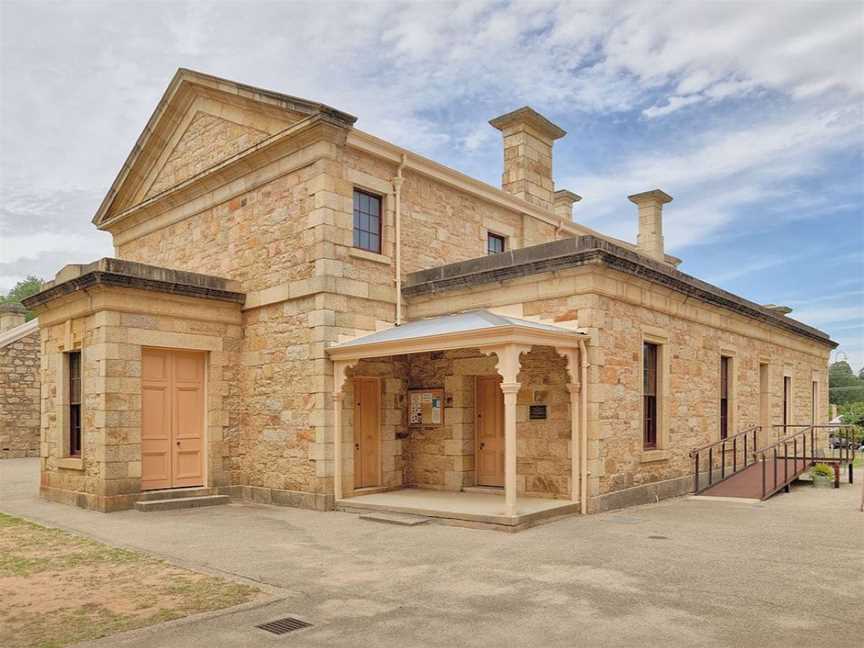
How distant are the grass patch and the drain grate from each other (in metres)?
0.64

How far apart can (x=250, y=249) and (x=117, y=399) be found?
3.38 metres

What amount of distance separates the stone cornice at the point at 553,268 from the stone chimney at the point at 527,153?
468 centimetres

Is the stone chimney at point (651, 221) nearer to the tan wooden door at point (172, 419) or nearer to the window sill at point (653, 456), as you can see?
the window sill at point (653, 456)

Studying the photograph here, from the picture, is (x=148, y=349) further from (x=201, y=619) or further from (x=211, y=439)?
(x=201, y=619)

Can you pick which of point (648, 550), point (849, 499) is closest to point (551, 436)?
point (648, 550)

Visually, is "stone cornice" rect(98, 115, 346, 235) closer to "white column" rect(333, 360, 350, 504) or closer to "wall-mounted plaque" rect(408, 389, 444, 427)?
"white column" rect(333, 360, 350, 504)

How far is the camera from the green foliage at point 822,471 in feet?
45.6

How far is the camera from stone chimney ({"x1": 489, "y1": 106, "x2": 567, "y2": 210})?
16281 millimetres

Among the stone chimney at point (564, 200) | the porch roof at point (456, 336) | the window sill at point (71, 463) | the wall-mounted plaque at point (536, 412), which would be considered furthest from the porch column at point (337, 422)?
the stone chimney at point (564, 200)

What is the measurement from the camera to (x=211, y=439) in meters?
12.2

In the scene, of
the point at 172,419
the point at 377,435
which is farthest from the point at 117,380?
the point at 377,435

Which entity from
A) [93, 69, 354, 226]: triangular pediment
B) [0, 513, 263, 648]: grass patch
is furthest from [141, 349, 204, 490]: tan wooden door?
[93, 69, 354, 226]: triangular pediment

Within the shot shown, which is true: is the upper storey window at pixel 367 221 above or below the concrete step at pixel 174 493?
above

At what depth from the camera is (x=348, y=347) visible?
10766mm
